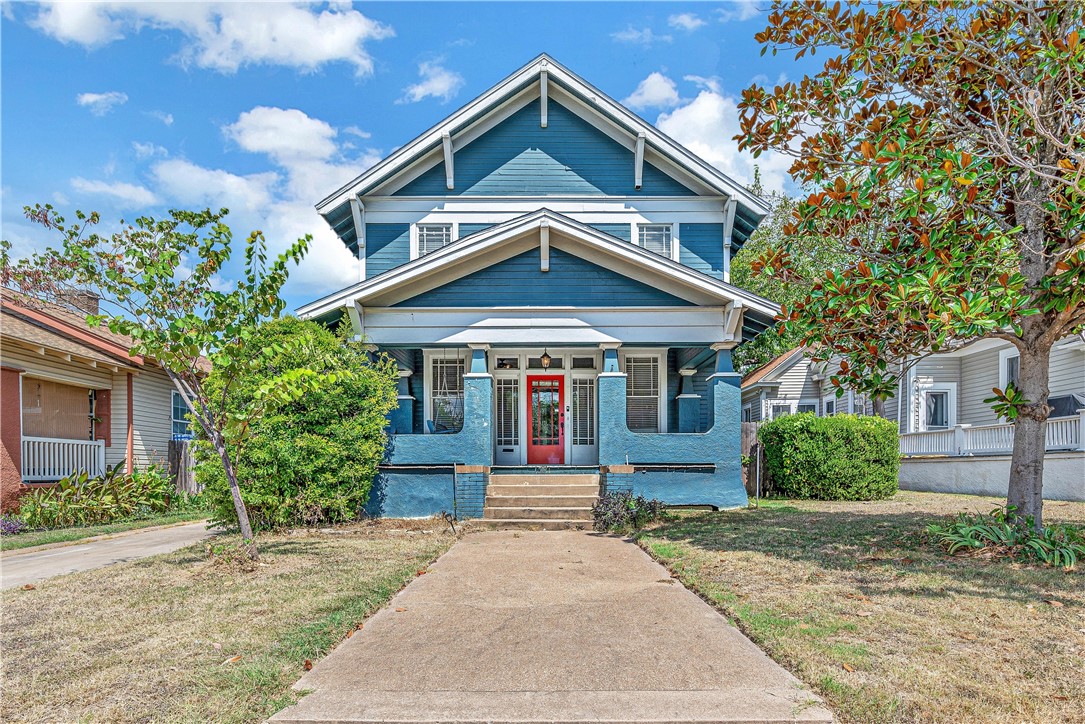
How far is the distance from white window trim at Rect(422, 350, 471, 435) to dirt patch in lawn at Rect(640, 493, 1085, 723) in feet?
23.0

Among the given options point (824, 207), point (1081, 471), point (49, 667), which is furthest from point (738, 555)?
point (1081, 471)

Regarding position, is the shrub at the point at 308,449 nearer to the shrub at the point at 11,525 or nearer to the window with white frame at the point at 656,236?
the shrub at the point at 11,525

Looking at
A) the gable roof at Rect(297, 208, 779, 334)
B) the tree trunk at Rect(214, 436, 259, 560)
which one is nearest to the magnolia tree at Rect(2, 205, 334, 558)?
the tree trunk at Rect(214, 436, 259, 560)

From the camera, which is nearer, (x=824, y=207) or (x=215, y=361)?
(x=215, y=361)

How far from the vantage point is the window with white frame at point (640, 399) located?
Answer: 16.6 meters

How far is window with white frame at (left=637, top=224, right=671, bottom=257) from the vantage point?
54.3ft

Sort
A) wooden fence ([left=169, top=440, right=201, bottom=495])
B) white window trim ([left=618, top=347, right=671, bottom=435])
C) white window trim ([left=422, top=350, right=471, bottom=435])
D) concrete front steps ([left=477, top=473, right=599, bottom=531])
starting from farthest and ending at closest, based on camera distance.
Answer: wooden fence ([left=169, top=440, right=201, bottom=495])
white window trim ([left=618, top=347, right=671, bottom=435])
white window trim ([left=422, top=350, right=471, bottom=435])
concrete front steps ([left=477, top=473, right=599, bottom=531])

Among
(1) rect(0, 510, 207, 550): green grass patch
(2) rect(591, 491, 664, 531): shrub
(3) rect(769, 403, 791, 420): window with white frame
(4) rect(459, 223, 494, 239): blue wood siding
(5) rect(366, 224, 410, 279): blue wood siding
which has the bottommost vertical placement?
(1) rect(0, 510, 207, 550): green grass patch

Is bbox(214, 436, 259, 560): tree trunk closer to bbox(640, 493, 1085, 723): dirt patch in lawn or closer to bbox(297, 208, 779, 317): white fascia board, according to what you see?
bbox(640, 493, 1085, 723): dirt patch in lawn

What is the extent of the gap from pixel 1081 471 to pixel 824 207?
10.4m

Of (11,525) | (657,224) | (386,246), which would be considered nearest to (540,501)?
(386,246)

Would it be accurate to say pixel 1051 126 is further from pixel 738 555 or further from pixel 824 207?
pixel 738 555

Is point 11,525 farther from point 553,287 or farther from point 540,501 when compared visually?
point 553,287

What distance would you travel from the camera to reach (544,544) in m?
10.7
